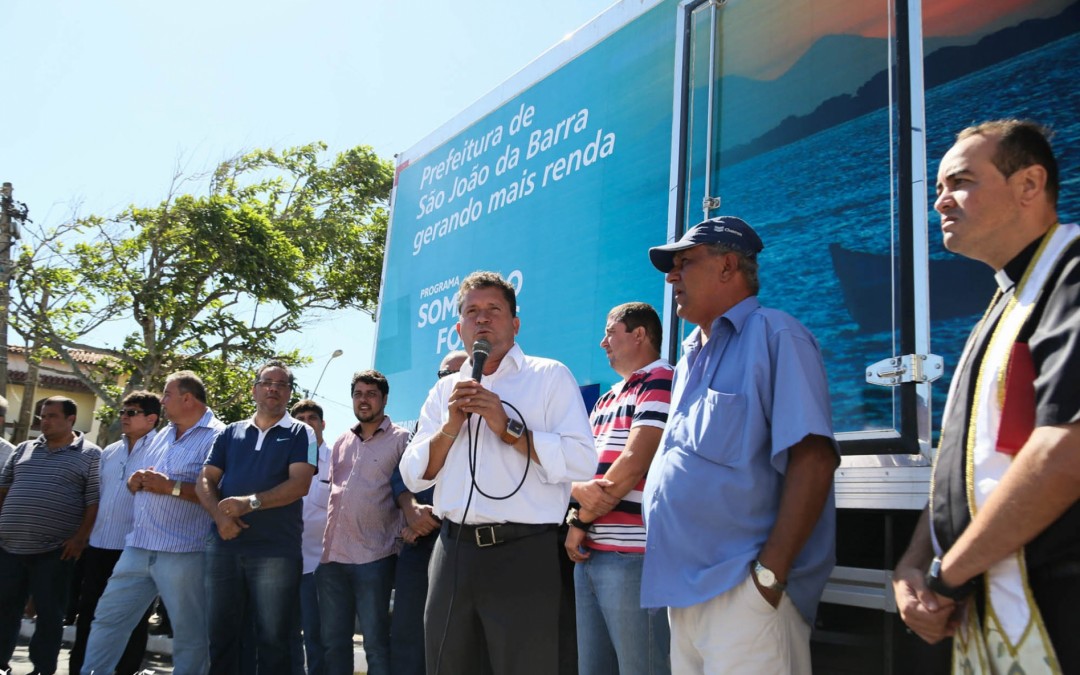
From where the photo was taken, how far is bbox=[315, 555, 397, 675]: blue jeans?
4.36 meters

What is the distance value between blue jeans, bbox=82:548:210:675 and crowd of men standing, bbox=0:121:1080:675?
0.01m

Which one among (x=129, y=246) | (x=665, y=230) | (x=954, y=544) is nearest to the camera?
(x=954, y=544)

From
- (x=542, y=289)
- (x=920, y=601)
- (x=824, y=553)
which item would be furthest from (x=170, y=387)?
(x=920, y=601)

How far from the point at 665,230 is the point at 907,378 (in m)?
1.31

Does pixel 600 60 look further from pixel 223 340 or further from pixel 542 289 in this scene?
pixel 223 340

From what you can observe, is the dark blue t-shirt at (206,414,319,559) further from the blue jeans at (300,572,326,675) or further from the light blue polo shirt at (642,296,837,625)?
the light blue polo shirt at (642,296,837,625)

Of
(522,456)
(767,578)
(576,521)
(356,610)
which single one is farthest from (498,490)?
(356,610)

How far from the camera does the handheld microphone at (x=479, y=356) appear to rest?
2.79 meters

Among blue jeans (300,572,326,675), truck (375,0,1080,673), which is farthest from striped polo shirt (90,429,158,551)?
truck (375,0,1080,673)

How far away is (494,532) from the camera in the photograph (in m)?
2.80

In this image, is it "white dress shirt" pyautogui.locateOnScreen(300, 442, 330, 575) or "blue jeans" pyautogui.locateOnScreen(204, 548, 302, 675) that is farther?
"white dress shirt" pyautogui.locateOnScreen(300, 442, 330, 575)

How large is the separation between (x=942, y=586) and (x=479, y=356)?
154 centimetres

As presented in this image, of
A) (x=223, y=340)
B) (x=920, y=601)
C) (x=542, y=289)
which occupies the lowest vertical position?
(x=920, y=601)

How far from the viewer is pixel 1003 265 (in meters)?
1.82
